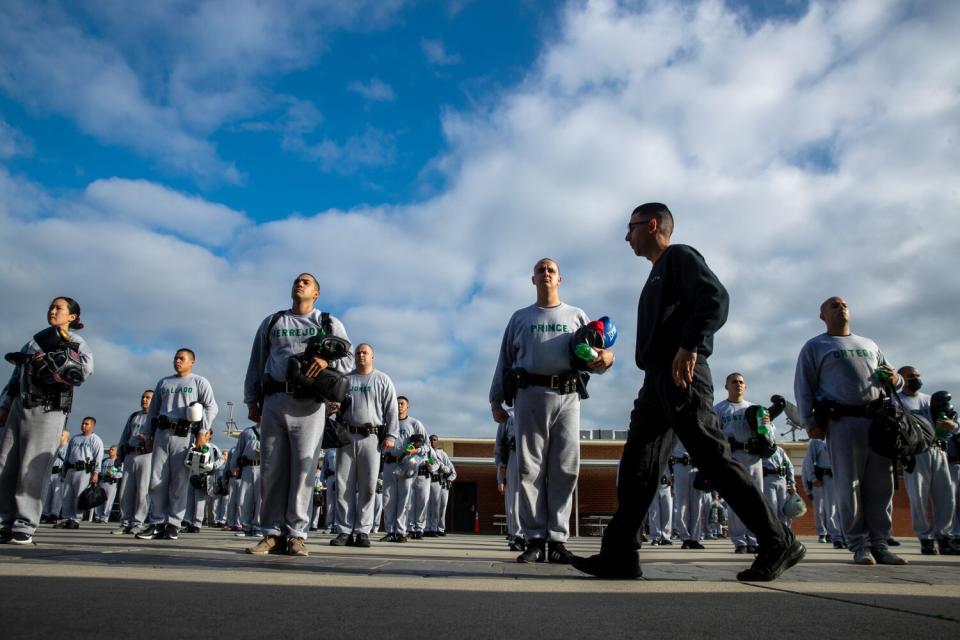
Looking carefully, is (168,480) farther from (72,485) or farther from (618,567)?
(72,485)

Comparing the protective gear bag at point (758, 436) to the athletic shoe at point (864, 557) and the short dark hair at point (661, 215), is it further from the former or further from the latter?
the short dark hair at point (661, 215)

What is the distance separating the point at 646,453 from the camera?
434 centimetres

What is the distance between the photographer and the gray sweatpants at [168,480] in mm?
8586

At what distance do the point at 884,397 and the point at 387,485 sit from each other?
9.46 meters

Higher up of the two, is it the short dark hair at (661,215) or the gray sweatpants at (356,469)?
the short dark hair at (661,215)

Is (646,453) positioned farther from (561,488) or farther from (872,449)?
(872,449)

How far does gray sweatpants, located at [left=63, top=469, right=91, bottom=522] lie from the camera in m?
16.6

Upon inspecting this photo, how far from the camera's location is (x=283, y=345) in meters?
5.98

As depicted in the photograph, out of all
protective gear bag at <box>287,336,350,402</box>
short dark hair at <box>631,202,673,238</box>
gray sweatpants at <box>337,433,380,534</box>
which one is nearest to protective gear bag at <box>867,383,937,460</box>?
Answer: short dark hair at <box>631,202,673,238</box>

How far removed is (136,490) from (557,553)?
22.1ft

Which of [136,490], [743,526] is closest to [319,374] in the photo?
[136,490]

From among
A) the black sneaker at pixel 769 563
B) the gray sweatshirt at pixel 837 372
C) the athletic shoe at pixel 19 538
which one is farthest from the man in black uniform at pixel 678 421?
the athletic shoe at pixel 19 538

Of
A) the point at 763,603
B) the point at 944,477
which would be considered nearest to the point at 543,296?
the point at 763,603

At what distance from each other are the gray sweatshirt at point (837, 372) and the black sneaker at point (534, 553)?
2847 mm
